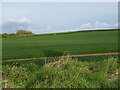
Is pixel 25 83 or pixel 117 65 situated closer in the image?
pixel 25 83

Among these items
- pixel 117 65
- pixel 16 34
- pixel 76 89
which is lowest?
pixel 76 89

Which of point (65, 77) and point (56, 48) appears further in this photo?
point (56, 48)

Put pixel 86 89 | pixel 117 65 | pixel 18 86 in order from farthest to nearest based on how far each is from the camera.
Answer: pixel 117 65, pixel 18 86, pixel 86 89

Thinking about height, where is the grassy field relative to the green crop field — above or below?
below

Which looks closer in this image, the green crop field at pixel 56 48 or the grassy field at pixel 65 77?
the grassy field at pixel 65 77

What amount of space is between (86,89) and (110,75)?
3.32 feet

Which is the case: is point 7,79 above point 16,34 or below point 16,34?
below

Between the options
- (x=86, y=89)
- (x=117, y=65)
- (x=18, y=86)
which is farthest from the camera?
(x=117, y=65)

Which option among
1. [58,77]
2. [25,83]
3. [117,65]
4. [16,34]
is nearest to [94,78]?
[58,77]

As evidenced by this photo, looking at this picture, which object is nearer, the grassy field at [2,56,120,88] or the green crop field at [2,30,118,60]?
the grassy field at [2,56,120,88]

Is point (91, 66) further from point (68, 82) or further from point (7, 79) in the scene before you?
point (7, 79)

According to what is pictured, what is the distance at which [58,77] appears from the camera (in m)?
4.06

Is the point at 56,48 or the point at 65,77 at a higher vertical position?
the point at 56,48

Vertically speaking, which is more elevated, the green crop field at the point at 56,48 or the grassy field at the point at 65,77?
the green crop field at the point at 56,48
